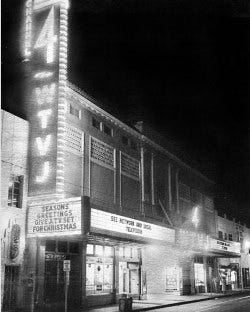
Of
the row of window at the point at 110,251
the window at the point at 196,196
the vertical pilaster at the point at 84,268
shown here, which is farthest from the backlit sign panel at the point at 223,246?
the vertical pilaster at the point at 84,268

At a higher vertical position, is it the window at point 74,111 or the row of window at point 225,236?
the window at point 74,111

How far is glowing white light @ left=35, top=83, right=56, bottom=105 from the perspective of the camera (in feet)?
63.4

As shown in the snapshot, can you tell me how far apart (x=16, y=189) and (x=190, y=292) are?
2082cm

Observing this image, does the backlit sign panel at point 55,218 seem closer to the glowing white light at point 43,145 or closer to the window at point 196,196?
the glowing white light at point 43,145

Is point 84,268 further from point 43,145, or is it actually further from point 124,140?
point 124,140

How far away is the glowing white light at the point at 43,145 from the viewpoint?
63.1 feet

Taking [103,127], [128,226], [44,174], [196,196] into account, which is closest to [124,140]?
[103,127]

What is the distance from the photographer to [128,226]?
2255cm

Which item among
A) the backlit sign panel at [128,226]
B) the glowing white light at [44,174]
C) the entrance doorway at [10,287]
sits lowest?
the entrance doorway at [10,287]

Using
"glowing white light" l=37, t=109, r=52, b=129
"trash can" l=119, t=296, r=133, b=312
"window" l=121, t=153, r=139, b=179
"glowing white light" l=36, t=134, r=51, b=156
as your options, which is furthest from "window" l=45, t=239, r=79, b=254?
"window" l=121, t=153, r=139, b=179

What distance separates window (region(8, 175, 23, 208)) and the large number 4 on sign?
589 cm

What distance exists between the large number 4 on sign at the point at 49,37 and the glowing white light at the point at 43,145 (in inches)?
147

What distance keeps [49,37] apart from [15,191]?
7616mm

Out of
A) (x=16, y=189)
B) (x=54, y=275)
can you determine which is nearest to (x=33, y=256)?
(x=54, y=275)
